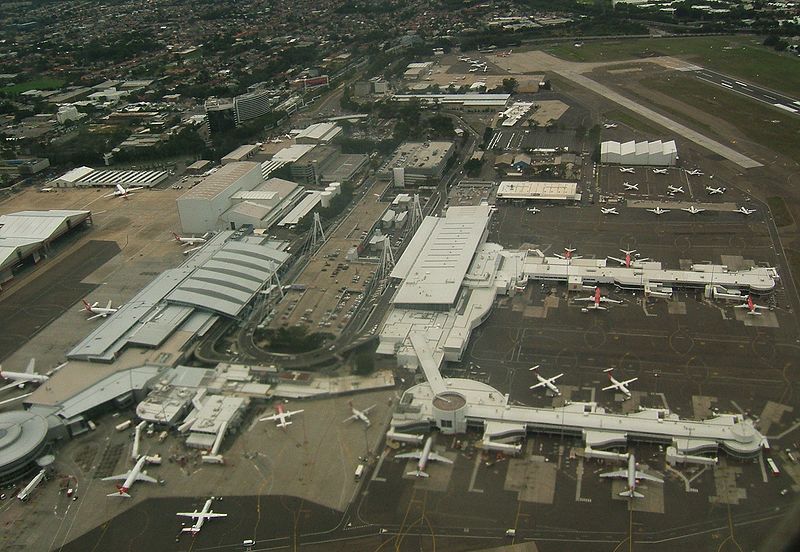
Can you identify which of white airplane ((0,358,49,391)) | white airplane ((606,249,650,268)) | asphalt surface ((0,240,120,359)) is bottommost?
asphalt surface ((0,240,120,359))

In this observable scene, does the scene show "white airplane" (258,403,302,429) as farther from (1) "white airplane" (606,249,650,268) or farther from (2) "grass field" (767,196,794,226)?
(2) "grass field" (767,196,794,226)

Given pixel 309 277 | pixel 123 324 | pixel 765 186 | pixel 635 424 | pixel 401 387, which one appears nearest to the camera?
pixel 635 424

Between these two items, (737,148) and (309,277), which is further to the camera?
(737,148)

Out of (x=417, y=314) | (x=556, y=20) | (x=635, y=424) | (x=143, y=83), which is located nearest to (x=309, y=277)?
(x=417, y=314)

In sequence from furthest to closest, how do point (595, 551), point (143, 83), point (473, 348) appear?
point (143, 83) < point (473, 348) < point (595, 551)

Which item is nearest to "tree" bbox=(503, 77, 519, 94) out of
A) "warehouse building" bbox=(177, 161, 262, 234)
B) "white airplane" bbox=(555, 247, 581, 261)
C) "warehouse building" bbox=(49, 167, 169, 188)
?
"warehouse building" bbox=(177, 161, 262, 234)

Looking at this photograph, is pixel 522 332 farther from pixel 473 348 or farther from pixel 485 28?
pixel 485 28

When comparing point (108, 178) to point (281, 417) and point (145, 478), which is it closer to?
point (281, 417)
